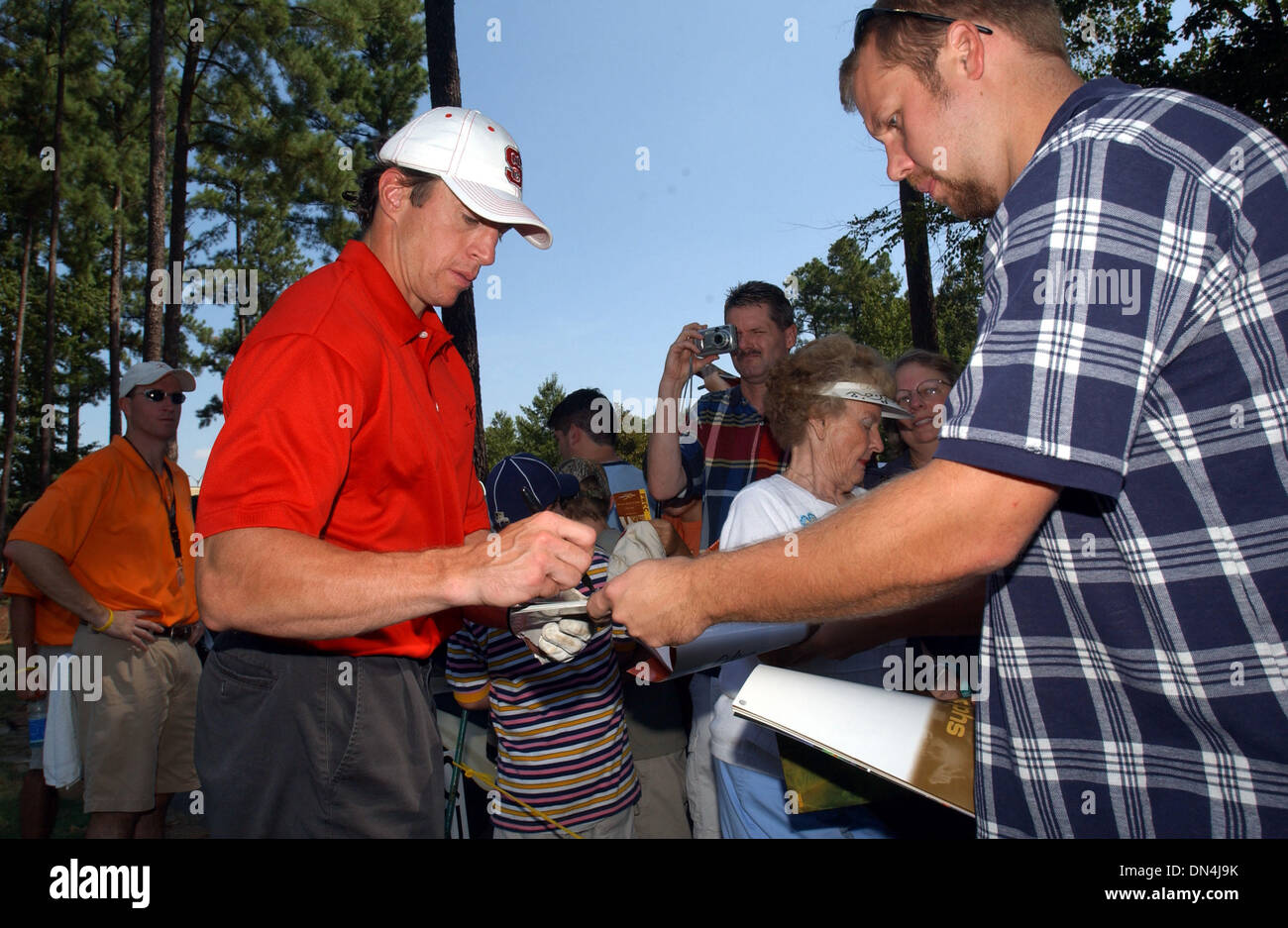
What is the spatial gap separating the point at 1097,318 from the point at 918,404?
3.60 metres

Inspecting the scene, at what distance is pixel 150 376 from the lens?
18.7ft

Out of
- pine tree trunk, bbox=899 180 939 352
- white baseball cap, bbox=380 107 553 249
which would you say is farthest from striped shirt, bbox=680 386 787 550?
pine tree trunk, bbox=899 180 939 352

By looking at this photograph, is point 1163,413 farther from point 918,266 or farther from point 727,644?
point 918,266

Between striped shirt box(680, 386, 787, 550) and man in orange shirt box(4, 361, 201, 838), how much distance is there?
3306 millimetres

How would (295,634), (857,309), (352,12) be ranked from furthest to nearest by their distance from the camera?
(857,309) → (352,12) → (295,634)

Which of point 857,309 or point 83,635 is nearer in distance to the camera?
point 83,635

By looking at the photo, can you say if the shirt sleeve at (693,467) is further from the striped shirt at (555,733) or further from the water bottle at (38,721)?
the water bottle at (38,721)

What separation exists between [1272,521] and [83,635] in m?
5.74

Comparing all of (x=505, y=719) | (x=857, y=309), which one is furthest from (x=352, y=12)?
(x=857, y=309)

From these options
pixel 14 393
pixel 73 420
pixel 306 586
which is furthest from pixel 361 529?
pixel 73 420

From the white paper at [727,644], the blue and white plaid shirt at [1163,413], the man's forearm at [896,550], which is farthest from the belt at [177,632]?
the blue and white plaid shirt at [1163,413]

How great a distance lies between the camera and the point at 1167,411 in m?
1.36
